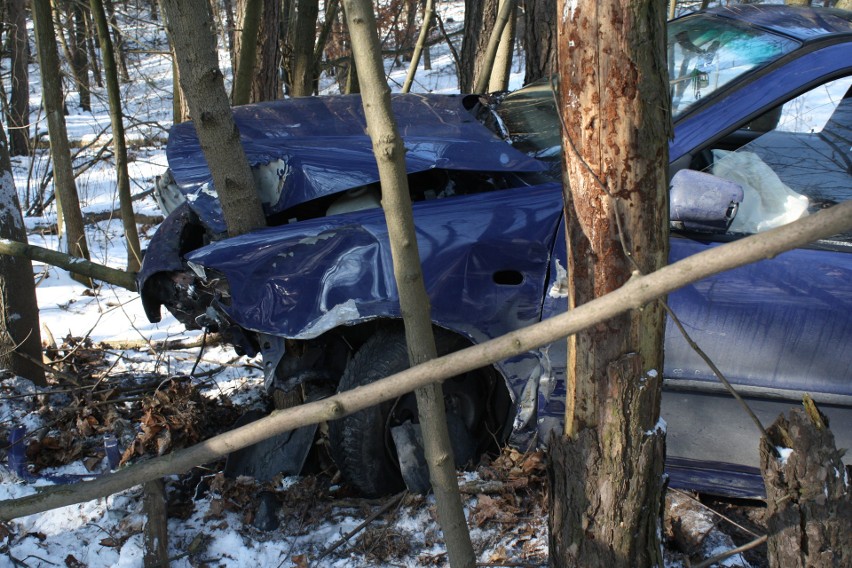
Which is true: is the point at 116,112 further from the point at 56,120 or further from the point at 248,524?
the point at 248,524

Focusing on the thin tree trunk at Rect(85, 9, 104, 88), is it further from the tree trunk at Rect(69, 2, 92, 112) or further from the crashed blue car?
the crashed blue car

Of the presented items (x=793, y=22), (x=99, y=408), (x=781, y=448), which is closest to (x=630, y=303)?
(x=781, y=448)

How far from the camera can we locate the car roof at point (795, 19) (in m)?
2.97

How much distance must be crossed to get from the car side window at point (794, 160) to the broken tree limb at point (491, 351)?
1433 mm

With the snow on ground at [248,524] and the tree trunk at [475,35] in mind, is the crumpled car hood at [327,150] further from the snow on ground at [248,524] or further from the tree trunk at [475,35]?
the tree trunk at [475,35]

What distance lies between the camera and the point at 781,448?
6.79ft

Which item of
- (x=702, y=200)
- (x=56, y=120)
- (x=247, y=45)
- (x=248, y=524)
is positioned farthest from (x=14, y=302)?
(x=702, y=200)

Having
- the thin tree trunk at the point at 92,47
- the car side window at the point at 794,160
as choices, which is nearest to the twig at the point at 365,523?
the car side window at the point at 794,160

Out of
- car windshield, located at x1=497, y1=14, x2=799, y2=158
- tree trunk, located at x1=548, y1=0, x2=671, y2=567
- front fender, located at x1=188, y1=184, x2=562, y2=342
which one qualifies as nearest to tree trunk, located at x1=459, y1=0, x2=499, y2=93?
car windshield, located at x1=497, y1=14, x2=799, y2=158

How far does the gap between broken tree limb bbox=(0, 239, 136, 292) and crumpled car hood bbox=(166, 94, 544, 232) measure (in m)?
0.63

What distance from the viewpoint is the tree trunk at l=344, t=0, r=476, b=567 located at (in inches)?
67.1

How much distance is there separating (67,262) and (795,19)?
3454 mm

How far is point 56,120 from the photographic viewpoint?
496cm

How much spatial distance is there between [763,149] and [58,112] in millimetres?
4385
